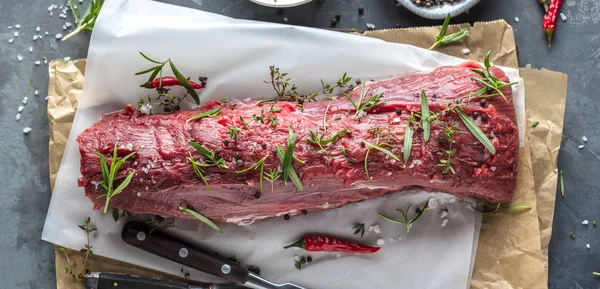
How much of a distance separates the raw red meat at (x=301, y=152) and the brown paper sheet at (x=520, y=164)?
0.41 m

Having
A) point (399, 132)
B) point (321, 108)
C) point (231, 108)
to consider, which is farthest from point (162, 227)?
point (399, 132)

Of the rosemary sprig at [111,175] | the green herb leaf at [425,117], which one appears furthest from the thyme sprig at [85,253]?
the green herb leaf at [425,117]

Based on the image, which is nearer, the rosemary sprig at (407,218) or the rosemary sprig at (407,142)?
the rosemary sprig at (407,142)

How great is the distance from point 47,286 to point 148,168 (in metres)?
1.51

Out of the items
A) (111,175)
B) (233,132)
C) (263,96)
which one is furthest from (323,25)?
(111,175)

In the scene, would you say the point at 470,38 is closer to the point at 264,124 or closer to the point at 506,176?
the point at 506,176

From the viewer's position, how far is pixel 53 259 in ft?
16.1

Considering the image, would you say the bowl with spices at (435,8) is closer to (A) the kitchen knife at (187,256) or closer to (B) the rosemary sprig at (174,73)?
(B) the rosemary sprig at (174,73)

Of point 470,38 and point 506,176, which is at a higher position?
point 470,38

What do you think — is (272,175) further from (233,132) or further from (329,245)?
(329,245)

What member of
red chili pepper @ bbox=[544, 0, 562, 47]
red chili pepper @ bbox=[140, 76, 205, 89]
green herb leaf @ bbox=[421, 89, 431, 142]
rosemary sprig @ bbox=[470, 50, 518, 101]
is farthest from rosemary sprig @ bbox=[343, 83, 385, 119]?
red chili pepper @ bbox=[544, 0, 562, 47]

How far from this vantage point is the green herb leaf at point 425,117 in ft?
13.7

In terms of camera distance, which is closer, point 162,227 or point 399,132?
point 399,132

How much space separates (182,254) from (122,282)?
482 mm
